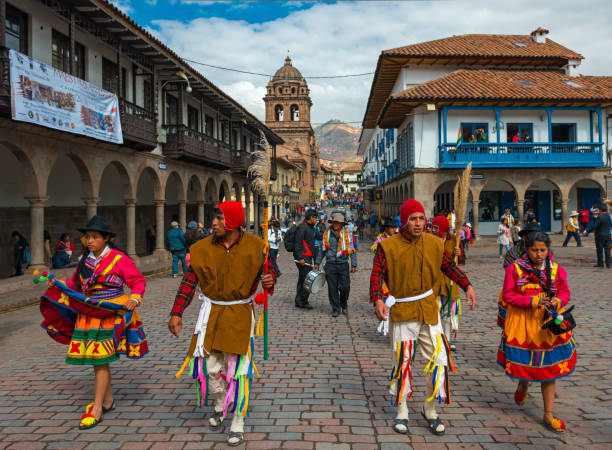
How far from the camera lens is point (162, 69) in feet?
58.2

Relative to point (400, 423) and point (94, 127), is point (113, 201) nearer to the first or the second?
point (94, 127)

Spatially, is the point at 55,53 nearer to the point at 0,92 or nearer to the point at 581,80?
the point at 0,92

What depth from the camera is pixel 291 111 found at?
70188mm

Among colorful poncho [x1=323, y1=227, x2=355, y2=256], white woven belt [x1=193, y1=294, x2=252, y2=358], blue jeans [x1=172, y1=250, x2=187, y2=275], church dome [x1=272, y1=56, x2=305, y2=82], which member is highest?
church dome [x1=272, y1=56, x2=305, y2=82]

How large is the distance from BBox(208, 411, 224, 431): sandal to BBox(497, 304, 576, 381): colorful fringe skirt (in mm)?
2408

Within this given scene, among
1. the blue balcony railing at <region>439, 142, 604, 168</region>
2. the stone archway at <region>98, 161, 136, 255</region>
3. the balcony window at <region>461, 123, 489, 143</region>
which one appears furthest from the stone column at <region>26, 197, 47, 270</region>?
the balcony window at <region>461, 123, 489, 143</region>

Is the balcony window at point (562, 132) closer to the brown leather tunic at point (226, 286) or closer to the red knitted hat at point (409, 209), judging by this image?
the red knitted hat at point (409, 209)

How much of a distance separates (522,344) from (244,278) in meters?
2.29

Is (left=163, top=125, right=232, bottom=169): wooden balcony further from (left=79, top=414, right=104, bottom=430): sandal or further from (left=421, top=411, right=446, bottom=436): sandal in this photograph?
(left=421, top=411, right=446, bottom=436): sandal

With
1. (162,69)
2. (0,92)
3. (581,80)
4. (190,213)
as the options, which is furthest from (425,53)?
(0,92)

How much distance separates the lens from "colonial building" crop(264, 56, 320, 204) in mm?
67875

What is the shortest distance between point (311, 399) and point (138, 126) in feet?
43.9

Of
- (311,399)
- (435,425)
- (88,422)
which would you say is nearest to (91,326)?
(88,422)

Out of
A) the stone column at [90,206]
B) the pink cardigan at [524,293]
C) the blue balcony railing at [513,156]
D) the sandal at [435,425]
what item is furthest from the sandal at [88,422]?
the blue balcony railing at [513,156]
